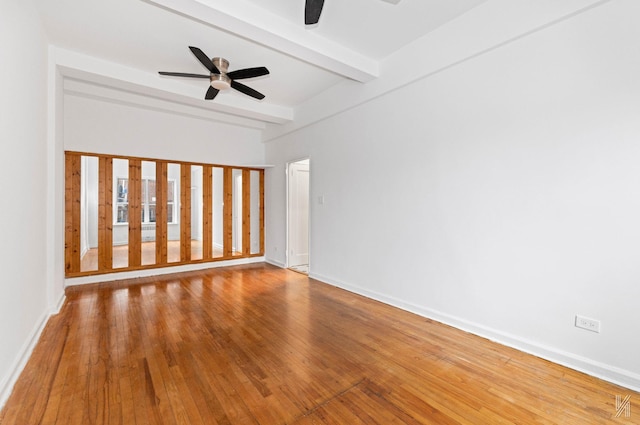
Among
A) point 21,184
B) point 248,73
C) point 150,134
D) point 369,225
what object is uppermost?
point 248,73

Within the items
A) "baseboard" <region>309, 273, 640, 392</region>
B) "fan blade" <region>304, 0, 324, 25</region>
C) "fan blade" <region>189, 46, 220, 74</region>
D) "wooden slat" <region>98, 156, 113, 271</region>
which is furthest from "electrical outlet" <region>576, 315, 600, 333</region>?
"wooden slat" <region>98, 156, 113, 271</region>

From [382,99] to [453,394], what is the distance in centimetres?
333

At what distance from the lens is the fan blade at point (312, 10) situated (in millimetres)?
2322

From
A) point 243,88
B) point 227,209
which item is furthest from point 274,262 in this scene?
point 243,88

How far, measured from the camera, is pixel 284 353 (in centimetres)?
254

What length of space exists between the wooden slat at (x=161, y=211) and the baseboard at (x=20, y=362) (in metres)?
2.20

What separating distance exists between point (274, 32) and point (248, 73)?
694 mm

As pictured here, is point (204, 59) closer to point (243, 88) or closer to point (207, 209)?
point (243, 88)

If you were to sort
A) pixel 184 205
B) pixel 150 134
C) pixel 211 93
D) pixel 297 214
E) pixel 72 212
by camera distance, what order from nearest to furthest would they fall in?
pixel 211 93 → pixel 72 212 → pixel 150 134 → pixel 184 205 → pixel 297 214

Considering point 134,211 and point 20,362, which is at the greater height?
point 134,211

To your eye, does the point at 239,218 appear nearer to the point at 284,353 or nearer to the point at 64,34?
the point at 64,34

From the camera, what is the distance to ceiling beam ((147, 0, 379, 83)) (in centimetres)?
256

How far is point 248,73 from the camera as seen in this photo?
136 inches

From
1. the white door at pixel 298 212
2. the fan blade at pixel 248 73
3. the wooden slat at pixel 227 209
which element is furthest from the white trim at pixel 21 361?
the white door at pixel 298 212
